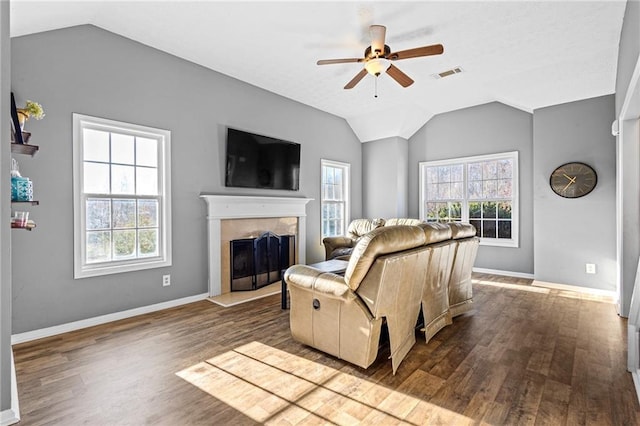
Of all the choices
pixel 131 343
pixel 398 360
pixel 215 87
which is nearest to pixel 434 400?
pixel 398 360

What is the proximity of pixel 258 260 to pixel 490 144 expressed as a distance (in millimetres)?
4595

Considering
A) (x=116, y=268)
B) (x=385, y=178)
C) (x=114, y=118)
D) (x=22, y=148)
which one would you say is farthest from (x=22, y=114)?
(x=385, y=178)

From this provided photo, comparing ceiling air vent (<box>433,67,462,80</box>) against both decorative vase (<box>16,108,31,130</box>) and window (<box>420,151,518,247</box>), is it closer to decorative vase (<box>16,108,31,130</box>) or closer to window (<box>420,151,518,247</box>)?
window (<box>420,151,518,247</box>)

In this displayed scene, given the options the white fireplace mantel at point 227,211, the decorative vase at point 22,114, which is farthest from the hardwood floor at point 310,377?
the decorative vase at point 22,114

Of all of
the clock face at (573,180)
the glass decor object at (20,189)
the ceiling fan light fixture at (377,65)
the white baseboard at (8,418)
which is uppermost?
the ceiling fan light fixture at (377,65)

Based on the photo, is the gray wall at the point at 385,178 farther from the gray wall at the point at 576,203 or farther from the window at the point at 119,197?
the window at the point at 119,197

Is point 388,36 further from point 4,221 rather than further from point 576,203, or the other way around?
point 576,203

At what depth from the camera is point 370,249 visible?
221 cm

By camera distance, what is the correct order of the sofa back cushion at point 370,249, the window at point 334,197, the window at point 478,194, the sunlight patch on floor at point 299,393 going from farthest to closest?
the window at point 334,197 → the window at point 478,194 → the sofa back cushion at point 370,249 → the sunlight patch on floor at point 299,393

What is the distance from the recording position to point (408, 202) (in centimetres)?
684

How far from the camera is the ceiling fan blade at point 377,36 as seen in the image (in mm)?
2844

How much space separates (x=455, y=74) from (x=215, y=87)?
3354 mm

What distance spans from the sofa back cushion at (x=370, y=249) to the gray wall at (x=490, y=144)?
4171mm

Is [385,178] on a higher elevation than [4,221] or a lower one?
higher
